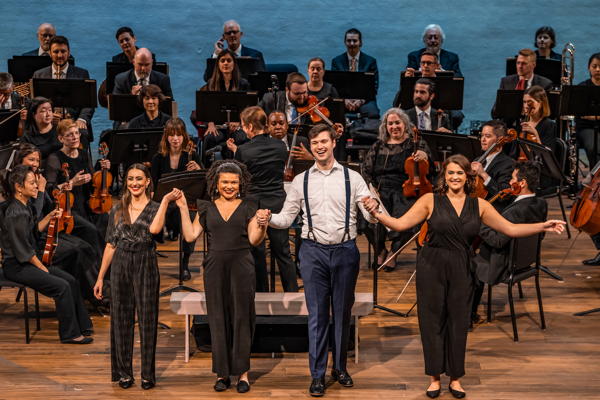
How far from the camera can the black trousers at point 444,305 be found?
208 inches

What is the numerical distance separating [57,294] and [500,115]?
4.61 metres

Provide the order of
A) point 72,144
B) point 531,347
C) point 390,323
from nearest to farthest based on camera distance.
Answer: point 531,347 < point 390,323 < point 72,144

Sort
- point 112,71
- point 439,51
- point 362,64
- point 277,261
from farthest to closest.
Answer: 1. point 362,64
2. point 439,51
3. point 112,71
4. point 277,261

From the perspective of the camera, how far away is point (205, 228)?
216 inches

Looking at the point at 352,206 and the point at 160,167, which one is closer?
the point at 352,206

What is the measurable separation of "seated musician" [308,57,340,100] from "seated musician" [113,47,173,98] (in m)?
1.43

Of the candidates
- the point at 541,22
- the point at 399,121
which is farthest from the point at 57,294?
the point at 541,22

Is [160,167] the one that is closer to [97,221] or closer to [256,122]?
[97,221]

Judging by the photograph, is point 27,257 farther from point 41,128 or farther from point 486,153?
point 486,153

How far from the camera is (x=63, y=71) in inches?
375

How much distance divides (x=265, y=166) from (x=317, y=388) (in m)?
1.77

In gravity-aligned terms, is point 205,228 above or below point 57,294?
above

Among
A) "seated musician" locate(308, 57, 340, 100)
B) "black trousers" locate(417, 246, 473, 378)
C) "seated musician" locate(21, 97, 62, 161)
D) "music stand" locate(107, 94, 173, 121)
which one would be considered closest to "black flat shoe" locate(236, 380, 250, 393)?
"black trousers" locate(417, 246, 473, 378)

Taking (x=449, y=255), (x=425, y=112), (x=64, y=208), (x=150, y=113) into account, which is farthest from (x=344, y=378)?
(x=150, y=113)
